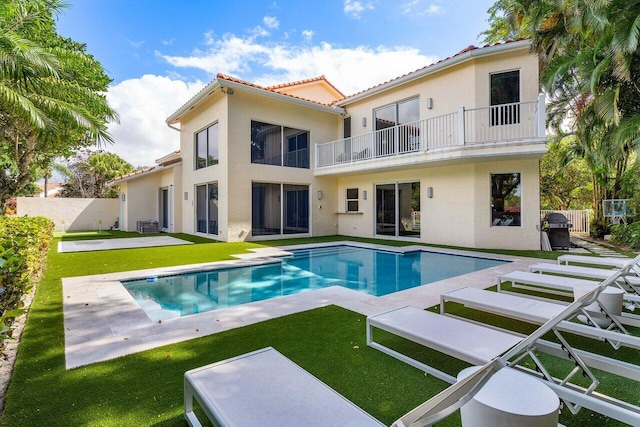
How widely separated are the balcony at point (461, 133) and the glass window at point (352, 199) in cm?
222

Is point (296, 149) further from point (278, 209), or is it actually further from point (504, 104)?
point (504, 104)

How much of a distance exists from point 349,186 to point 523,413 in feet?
52.8

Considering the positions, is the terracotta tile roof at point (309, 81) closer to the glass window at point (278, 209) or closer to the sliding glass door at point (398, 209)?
the glass window at point (278, 209)

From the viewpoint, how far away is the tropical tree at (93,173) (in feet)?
98.1

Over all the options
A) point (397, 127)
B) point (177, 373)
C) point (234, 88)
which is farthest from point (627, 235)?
point (177, 373)

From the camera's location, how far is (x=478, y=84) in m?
12.4

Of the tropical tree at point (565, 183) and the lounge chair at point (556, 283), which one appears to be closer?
the lounge chair at point (556, 283)

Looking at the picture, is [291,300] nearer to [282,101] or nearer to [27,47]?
[27,47]

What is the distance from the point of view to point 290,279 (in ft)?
27.9

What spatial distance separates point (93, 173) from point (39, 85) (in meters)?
23.7

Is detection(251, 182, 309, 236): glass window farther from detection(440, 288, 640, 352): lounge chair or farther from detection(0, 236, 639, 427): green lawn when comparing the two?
detection(440, 288, 640, 352): lounge chair

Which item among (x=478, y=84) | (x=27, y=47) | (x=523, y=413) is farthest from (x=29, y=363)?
(x=478, y=84)

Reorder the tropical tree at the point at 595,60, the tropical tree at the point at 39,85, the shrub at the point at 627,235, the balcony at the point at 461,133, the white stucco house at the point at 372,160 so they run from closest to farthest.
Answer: the tropical tree at the point at 39,85, the tropical tree at the point at 595,60, the balcony at the point at 461,133, the white stucco house at the point at 372,160, the shrub at the point at 627,235

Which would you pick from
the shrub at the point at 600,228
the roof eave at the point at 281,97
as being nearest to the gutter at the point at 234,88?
the roof eave at the point at 281,97
